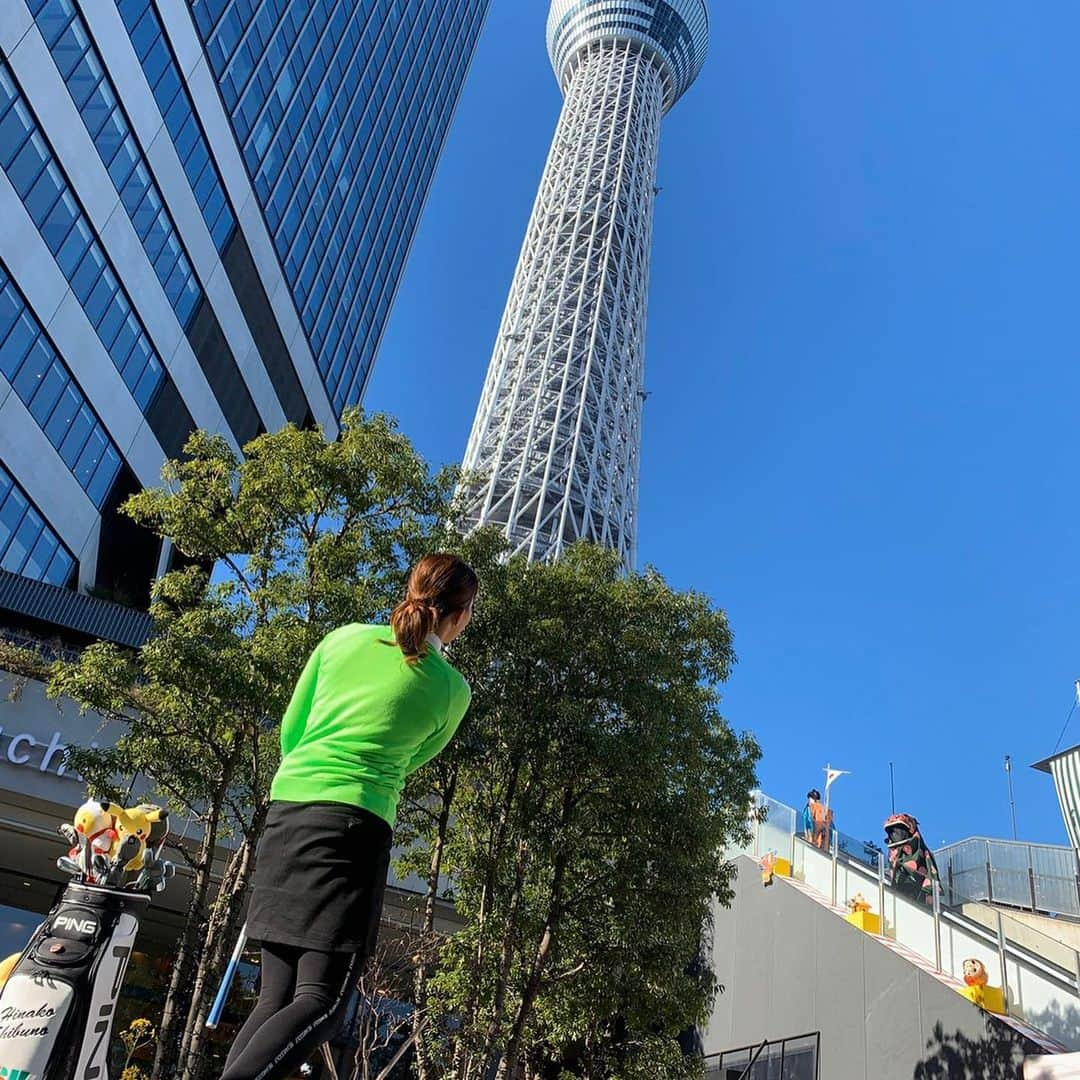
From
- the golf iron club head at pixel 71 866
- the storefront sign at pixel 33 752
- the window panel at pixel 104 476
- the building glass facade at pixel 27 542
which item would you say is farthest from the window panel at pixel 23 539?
the golf iron club head at pixel 71 866

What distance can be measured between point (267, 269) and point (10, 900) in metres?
20.7

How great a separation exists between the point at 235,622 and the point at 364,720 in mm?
8531

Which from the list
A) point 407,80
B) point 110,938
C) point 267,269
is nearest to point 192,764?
point 110,938

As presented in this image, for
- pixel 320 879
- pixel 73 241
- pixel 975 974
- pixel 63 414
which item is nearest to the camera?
pixel 320 879

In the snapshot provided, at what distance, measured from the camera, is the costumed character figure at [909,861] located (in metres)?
12.4

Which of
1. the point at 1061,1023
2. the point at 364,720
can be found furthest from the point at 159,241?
the point at 364,720

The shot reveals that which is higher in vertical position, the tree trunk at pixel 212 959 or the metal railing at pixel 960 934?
the metal railing at pixel 960 934

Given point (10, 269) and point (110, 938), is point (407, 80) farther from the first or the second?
point (110, 938)

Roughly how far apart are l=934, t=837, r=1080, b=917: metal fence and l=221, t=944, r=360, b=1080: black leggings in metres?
12.2

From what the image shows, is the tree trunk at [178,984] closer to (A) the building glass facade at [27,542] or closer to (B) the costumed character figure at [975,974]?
(B) the costumed character figure at [975,974]

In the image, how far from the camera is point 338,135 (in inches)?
1491

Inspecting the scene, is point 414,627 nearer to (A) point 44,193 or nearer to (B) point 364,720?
(B) point 364,720

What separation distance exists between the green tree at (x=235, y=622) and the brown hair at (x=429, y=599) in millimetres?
7211

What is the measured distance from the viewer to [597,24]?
76000 millimetres
